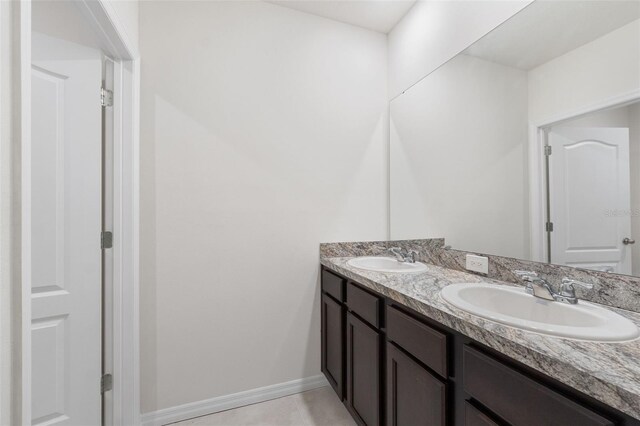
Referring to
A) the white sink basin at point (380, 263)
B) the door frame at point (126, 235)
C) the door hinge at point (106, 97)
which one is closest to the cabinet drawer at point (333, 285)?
the white sink basin at point (380, 263)

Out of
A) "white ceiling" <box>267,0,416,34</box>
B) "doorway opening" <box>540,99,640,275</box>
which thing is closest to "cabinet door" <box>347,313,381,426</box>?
"doorway opening" <box>540,99,640,275</box>

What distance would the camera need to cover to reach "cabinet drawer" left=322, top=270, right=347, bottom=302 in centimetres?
163

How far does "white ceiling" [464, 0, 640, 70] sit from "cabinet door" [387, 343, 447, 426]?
53.4 inches

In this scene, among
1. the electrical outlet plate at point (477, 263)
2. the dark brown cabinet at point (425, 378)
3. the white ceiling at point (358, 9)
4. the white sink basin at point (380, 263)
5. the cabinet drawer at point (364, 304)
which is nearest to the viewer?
the dark brown cabinet at point (425, 378)

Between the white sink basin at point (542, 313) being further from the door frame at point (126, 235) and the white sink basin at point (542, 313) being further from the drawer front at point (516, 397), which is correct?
the door frame at point (126, 235)

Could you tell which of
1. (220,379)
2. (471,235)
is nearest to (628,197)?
(471,235)

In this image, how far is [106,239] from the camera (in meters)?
1.47

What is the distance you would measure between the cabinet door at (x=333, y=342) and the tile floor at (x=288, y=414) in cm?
14

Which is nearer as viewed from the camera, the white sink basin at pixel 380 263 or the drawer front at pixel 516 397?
the drawer front at pixel 516 397

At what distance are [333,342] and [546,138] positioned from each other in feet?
5.02

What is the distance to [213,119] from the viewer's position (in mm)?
1743

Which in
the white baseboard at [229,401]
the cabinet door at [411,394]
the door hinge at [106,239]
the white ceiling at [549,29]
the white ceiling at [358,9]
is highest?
the white ceiling at [358,9]

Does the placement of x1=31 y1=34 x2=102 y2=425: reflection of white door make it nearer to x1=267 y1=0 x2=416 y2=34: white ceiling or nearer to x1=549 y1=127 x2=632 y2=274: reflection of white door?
x1=267 y1=0 x2=416 y2=34: white ceiling

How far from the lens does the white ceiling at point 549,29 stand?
99 cm
